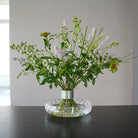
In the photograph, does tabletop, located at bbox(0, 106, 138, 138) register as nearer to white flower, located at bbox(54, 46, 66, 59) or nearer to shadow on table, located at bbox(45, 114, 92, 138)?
shadow on table, located at bbox(45, 114, 92, 138)

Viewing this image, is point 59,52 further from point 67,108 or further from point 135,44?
point 135,44

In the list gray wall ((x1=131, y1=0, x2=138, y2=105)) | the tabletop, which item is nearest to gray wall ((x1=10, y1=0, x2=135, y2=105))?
gray wall ((x1=131, y1=0, x2=138, y2=105))

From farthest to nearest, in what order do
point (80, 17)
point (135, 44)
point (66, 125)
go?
point (80, 17) < point (135, 44) < point (66, 125)

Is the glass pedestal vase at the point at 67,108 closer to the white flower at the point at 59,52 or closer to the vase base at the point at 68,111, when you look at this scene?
the vase base at the point at 68,111

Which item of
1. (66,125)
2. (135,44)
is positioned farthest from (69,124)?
(135,44)

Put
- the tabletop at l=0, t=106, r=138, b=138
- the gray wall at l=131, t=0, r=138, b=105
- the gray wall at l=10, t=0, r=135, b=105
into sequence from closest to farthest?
the tabletop at l=0, t=106, r=138, b=138
the gray wall at l=131, t=0, r=138, b=105
the gray wall at l=10, t=0, r=135, b=105

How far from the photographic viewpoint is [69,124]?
0.83 m

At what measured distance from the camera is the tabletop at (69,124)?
0.71 m

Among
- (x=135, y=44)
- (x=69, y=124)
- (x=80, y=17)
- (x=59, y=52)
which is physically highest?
(x=80, y=17)

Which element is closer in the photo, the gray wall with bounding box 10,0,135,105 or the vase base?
the vase base

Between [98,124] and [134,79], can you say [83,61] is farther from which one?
[134,79]

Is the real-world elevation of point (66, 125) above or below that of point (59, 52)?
below

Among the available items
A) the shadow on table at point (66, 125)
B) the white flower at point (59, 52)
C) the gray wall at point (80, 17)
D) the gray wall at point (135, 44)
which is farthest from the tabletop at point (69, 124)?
the gray wall at point (80, 17)

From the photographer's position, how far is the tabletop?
715 millimetres
